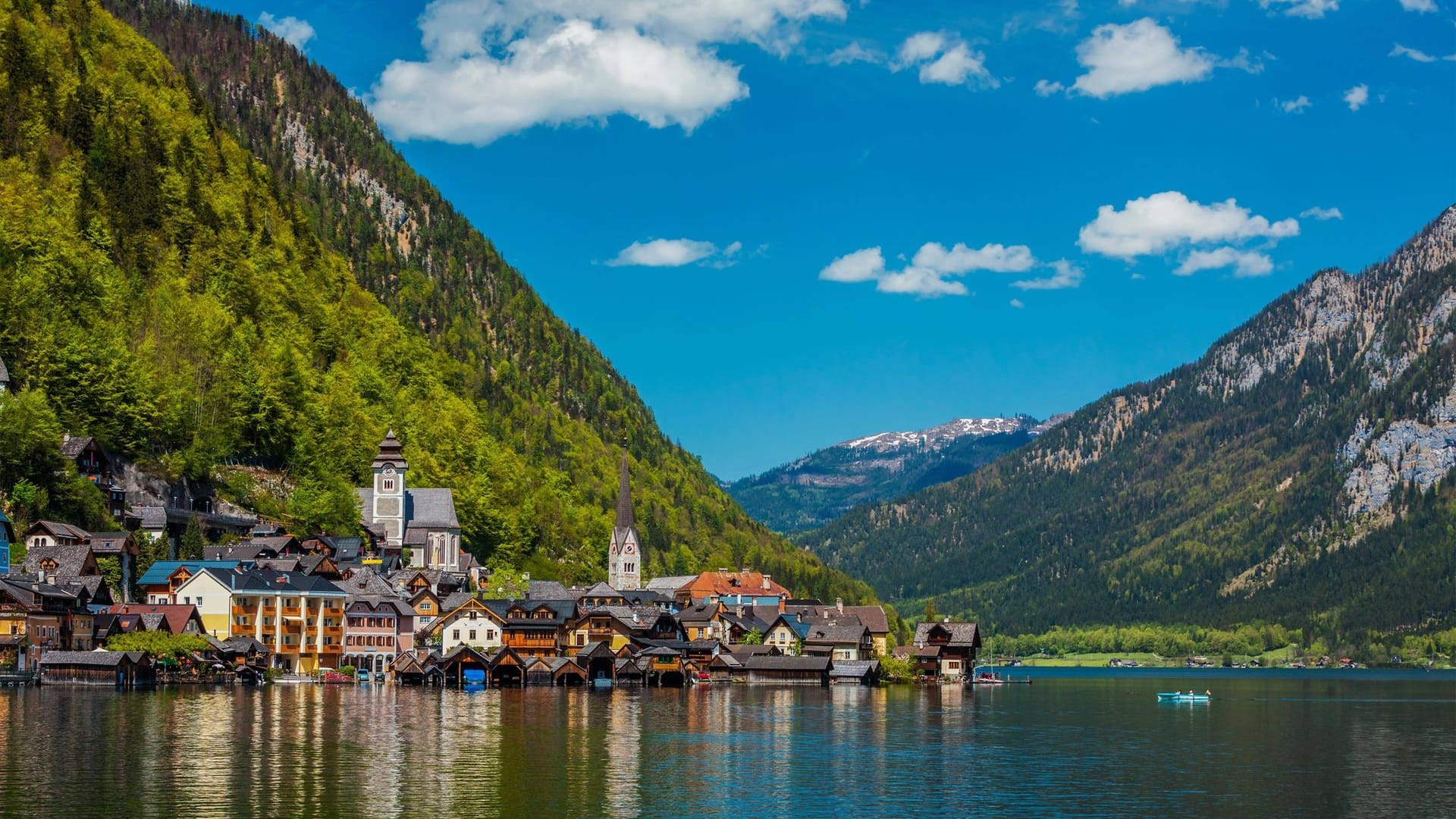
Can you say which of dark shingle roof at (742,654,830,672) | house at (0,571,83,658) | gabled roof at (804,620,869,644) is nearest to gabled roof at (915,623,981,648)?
gabled roof at (804,620,869,644)

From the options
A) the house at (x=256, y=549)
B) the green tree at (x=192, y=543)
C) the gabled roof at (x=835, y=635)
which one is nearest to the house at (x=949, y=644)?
the gabled roof at (x=835, y=635)

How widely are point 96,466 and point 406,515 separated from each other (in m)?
50.4

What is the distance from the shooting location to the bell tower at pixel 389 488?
188000 millimetres

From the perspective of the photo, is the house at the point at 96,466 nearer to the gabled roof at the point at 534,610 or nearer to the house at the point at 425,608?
the house at the point at 425,608

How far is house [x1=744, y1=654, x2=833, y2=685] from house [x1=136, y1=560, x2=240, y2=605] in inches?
2299

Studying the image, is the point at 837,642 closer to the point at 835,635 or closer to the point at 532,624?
the point at 835,635

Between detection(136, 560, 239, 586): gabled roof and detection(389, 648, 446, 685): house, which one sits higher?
detection(136, 560, 239, 586): gabled roof

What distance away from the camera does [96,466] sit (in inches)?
5684

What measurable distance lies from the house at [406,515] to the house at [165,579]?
45.0 m

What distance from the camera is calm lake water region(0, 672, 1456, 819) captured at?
2525 inches

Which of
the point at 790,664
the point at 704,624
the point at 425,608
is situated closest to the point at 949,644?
the point at 704,624

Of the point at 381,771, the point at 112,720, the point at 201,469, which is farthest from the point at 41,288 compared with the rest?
the point at 381,771

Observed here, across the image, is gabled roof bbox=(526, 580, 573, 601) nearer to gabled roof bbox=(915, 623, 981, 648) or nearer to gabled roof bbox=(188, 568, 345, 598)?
gabled roof bbox=(188, 568, 345, 598)

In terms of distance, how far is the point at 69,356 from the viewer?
146250 mm
